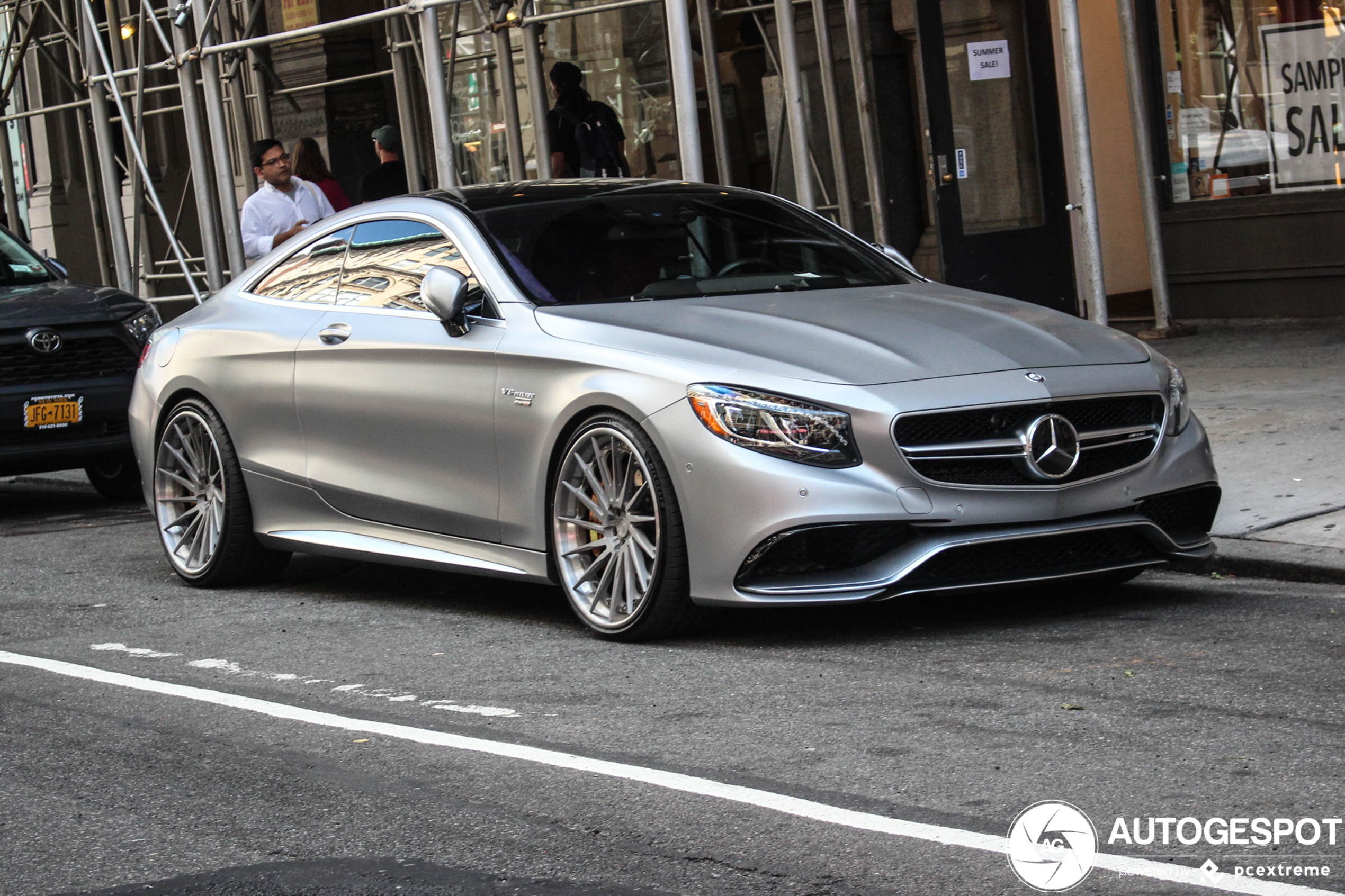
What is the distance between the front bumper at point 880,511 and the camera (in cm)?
582

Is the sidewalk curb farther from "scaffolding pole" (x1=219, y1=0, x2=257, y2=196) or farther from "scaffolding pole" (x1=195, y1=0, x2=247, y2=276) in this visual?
"scaffolding pole" (x1=219, y1=0, x2=257, y2=196)

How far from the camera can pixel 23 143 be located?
27.1 metres

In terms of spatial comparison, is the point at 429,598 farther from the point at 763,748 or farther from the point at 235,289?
the point at 763,748

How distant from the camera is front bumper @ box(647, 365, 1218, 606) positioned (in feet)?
19.1

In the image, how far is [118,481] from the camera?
38.9ft

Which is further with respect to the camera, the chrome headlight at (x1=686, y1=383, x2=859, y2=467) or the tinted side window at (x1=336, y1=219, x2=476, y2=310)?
the tinted side window at (x1=336, y1=219, x2=476, y2=310)

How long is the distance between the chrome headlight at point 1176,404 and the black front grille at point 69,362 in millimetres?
6573

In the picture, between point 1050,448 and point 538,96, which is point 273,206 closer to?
point 538,96

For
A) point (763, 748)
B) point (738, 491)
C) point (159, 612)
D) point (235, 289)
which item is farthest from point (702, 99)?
point (763, 748)

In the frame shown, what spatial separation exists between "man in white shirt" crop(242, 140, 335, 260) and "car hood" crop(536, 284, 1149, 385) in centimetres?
654

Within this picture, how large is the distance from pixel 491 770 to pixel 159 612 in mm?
3187

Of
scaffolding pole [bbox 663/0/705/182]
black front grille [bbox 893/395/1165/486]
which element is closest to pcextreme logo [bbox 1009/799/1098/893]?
black front grille [bbox 893/395/1165/486]

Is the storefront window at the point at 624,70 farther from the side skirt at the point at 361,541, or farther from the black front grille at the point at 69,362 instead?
the side skirt at the point at 361,541

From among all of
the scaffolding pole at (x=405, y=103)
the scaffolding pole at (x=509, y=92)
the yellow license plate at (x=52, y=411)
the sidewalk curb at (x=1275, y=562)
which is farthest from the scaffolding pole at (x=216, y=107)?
the sidewalk curb at (x=1275, y=562)
